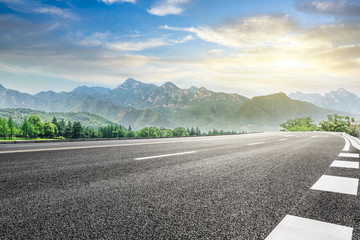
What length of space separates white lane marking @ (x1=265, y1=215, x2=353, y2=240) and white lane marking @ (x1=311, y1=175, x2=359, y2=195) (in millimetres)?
1404

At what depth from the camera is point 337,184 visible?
136 inches

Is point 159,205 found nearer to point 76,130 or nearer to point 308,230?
point 308,230

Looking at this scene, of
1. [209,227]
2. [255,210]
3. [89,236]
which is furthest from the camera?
[255,210]

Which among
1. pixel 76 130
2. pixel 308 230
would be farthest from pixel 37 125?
pixel 308 230

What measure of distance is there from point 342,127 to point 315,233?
111m

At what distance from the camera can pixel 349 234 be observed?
5.78ft

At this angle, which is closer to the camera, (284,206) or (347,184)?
(284,206)

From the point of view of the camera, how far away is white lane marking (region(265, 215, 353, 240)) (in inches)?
67.0

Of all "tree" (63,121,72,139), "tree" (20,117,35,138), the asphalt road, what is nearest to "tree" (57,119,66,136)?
"tree" (63,121,72,139)

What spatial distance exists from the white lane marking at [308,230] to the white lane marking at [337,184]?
4.60ft

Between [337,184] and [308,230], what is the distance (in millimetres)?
2132

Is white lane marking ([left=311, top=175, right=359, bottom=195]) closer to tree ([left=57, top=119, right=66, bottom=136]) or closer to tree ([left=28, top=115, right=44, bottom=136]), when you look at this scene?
tree ([left=57, top=119, right=66, bottom=136])

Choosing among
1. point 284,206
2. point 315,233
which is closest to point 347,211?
point 284,206

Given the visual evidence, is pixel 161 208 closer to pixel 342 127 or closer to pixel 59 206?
pixel 59 206
